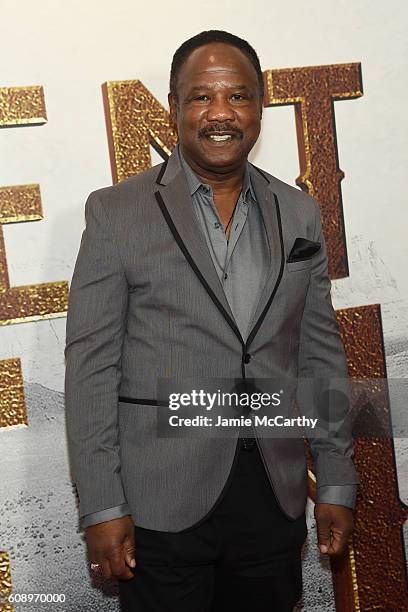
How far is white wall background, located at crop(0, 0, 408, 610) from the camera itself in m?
2.06

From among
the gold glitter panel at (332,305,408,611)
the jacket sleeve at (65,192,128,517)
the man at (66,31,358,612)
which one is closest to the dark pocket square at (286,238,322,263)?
the man at (66,31,358,612)

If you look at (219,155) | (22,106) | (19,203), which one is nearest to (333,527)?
(219,155)

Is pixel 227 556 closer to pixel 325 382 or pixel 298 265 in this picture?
pixel 325 382

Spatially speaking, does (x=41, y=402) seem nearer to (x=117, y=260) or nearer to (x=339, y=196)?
(x=117, y=260)

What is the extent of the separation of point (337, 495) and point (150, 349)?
547 mm

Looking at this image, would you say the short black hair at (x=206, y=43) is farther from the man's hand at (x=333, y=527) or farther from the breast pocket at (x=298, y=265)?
the man's hand at (x=333, y=527)

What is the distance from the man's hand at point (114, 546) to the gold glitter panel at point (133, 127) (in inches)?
36.6

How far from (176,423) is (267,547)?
0.33 meters

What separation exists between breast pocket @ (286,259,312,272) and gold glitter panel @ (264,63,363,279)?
1.88 ft

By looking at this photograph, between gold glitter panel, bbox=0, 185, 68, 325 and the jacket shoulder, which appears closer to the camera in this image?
the jacket shoulder

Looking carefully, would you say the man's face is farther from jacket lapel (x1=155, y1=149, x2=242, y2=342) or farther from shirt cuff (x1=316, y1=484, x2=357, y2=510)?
shirt cuff (x1=316, y1=484, x2=357, y2=510)

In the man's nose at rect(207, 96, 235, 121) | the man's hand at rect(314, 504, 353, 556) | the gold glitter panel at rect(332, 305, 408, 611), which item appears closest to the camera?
the man's nose at rect(207, 96, 235, 121)

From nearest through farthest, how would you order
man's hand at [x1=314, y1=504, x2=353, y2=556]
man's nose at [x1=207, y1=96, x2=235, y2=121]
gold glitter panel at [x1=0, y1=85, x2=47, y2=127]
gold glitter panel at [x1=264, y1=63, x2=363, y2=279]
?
man's nose at [x1=207, y1=96, x2=235, y2=121], man's hand at [x1=314, y1=504, x2=353, y2=556], gold glitter panel at [x1=0, y1=85, x2=47, y2=127], gold glitter panel at [x1=264, y1=63, x2=363, y2=279]

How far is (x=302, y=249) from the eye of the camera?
5.88 feet
